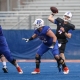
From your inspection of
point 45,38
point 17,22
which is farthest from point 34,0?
point 45,38

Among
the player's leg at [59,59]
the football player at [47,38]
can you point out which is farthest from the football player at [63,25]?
the player's leg at [59,59]

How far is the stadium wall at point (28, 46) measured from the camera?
18.4 meters

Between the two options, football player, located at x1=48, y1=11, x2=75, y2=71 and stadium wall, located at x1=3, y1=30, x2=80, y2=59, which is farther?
stadium wall, located at x1=3, y1=30, x2=80, y2=59

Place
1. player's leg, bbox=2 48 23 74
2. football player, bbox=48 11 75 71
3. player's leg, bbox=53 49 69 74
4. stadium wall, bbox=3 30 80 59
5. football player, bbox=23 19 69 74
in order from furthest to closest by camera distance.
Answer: stadium wall, bbox=3 30 80 59 < football player, bbox=48 11 75 71 < player's leg, bbox=2 48 23 74 < player's leg, bbox=53 49 69 74 < football player, bbox=23 19 69 74

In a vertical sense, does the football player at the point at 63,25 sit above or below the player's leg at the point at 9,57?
above

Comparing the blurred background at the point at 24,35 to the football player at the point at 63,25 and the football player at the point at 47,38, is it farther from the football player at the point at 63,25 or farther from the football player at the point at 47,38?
the football player at the point at 47,38

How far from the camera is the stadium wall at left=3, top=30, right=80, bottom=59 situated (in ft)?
60.4

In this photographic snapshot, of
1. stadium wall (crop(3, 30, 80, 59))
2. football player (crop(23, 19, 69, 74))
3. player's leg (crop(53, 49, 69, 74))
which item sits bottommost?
stadium wall (crop(3, 30, 80, 59))

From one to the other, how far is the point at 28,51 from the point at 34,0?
8.95 m

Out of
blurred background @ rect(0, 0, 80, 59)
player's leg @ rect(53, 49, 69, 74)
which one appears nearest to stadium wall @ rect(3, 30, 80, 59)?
blurred background @ rect(0, 0, 80, 59)

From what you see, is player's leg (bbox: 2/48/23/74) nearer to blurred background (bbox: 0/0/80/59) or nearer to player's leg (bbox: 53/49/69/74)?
player's leg (bbox: 53/49/69/74)

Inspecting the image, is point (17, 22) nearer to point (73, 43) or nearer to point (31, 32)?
point (31, 32)

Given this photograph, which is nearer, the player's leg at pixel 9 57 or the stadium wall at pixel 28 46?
the player's leg at pixel 9 57

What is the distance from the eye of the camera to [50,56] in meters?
18.4
